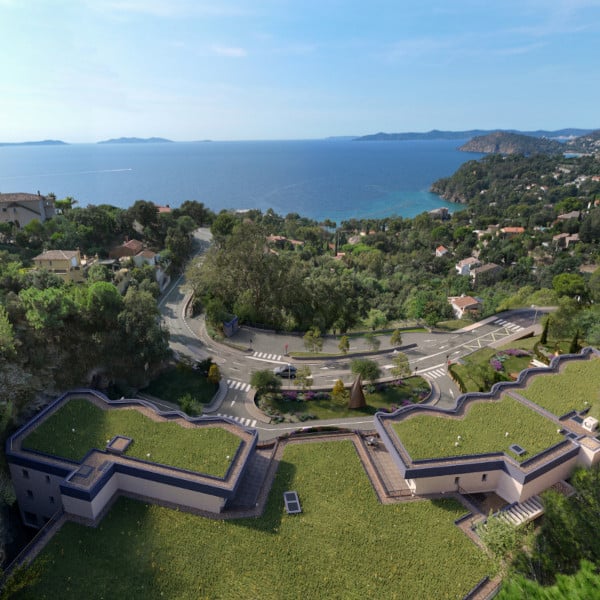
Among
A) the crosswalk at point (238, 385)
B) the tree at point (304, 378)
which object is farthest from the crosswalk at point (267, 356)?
the tree at point (304, 378)

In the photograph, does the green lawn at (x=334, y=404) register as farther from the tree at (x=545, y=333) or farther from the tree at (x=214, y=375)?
the tree at (x=545, y=333)

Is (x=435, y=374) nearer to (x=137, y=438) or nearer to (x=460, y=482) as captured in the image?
(x=460, y=482)

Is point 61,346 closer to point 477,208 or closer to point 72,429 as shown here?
point 72,429

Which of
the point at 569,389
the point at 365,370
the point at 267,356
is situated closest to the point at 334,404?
the point at 365,370

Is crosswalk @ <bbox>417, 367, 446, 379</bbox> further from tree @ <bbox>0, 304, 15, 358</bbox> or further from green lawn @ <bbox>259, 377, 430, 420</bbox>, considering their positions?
tree @ <bbox>0, 304, 15, 358</bbox>

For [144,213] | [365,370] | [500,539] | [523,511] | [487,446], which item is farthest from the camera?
[144,213]

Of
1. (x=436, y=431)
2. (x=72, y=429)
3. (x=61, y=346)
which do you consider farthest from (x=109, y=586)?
(x=61, y=346)

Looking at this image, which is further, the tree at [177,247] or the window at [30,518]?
the tree at [177,247]
